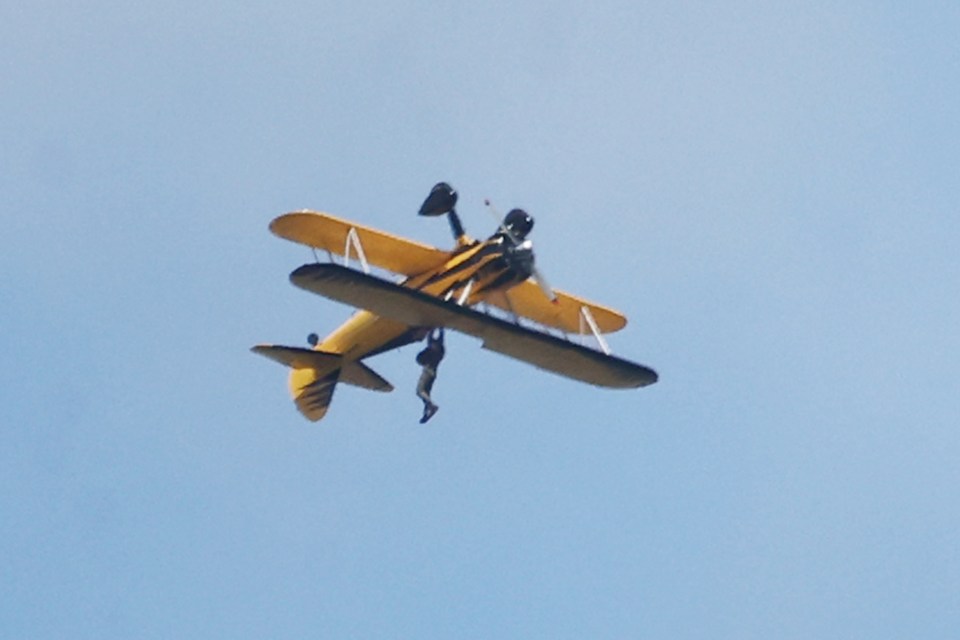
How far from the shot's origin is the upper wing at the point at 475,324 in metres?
39.1

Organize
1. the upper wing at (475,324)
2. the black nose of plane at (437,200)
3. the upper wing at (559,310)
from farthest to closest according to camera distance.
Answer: the upper wing at (559,310)
the black nose of plane at (437,200)
the upper wing at (475,324)

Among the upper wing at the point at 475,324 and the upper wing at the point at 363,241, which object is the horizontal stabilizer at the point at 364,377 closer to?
the upper wing at the point at 363,241

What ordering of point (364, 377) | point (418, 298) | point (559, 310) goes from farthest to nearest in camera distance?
point (559, 310) → point (364, 377) → point (418, 298)

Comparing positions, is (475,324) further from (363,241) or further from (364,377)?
(364,377)

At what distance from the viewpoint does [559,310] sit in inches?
1836

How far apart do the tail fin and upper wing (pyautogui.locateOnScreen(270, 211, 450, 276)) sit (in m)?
2.63

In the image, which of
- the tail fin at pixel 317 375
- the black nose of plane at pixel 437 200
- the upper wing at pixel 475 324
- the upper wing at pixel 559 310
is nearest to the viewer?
the upper wing at pixel 475 324

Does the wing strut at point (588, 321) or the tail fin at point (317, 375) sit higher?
the wing strut at point (588, 321)

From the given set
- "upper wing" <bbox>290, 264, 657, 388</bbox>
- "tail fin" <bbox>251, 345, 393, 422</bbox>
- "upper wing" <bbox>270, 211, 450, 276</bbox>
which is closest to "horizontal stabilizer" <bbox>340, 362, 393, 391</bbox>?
"tail fin" <bbox>251, 345, 393, 422</bbox>

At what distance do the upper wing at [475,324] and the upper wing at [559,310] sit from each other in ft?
10.9

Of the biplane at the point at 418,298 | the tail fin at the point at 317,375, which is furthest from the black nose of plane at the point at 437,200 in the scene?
the tail fin at the point at 317,375

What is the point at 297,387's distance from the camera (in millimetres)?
45688

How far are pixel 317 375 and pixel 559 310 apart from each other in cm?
564

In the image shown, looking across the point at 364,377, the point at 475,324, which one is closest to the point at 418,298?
the point at 475,324
